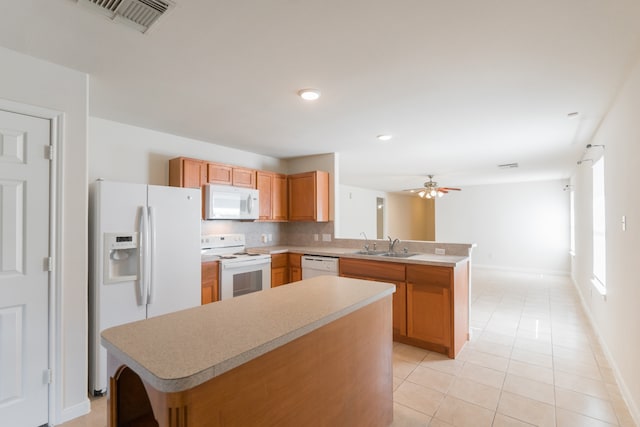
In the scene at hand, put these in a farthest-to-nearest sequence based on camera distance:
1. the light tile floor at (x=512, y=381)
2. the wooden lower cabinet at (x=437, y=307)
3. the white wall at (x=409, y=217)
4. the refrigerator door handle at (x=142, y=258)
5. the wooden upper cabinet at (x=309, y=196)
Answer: the white wall at (x=409, y=217) → the wooden upper cabinet at (x=309, y=196) → the wooden lower cabinet at (x=437, y=307) → the refrigerator door handle at (x=142, y=258) → the light tile floor at (x=512, y=381)

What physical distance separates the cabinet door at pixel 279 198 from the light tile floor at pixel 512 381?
2.38 m

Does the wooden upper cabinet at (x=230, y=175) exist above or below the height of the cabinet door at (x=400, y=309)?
above

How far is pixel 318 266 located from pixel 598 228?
3304mm

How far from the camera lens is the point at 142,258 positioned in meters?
2.55

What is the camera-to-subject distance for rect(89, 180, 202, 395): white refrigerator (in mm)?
2357

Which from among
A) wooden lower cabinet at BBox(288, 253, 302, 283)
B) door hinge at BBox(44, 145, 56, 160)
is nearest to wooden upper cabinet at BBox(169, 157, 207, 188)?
door hinge at BBox(44, 145, 56, 160)

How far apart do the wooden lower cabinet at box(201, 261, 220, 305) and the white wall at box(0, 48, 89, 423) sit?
115 centimetres

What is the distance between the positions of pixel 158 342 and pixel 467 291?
3246mm

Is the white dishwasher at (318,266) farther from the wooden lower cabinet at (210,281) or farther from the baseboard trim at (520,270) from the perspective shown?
the baseboard trim at (520,270)

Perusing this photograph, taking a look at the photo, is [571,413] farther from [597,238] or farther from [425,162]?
[425,162]

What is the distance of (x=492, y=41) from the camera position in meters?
1.72

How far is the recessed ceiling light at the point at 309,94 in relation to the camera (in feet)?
7.83

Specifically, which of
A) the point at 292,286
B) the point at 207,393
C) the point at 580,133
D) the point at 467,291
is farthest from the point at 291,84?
the point at 580,133

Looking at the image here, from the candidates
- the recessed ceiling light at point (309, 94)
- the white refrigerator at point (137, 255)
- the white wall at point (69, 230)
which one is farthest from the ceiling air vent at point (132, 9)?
the white refrigerator at point (137, 255)
